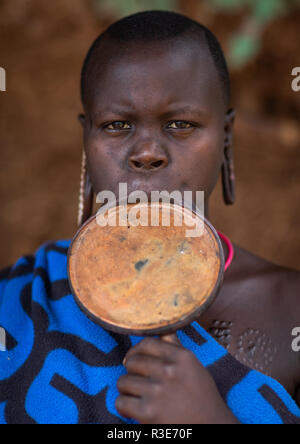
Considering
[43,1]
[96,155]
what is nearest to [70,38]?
[43,1]

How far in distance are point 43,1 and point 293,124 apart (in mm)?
2295

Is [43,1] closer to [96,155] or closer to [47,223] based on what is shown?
[47,223]

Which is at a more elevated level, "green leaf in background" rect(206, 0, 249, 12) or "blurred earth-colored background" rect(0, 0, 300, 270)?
"green leaf in background" rect(206, 0, 249, 12)

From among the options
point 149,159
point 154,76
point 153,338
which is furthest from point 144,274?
point 154,76

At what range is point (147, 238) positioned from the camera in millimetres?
1385

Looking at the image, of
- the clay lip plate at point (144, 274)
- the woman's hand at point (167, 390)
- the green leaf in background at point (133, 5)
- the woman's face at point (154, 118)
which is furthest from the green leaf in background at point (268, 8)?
the woman's hand at point (167, 390)

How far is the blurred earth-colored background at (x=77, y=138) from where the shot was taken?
13.6ft

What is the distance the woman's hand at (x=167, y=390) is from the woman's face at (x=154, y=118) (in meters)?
0.54

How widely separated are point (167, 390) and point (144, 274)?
0.30 m

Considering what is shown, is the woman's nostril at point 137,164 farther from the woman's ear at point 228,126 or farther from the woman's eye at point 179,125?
the woman's ear at point 228,126

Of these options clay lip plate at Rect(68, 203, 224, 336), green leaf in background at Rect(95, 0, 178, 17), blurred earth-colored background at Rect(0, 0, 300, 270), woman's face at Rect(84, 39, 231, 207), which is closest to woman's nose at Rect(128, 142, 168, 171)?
woman's face at Rect(84, 39, 231, 207)

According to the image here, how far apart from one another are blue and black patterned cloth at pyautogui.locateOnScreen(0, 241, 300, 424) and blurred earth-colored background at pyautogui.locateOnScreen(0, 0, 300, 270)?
2.76 m

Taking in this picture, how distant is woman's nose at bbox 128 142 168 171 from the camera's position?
5.19 ft

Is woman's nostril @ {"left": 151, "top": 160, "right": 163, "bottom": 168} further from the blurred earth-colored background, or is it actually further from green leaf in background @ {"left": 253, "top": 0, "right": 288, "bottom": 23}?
the blurred earth-colored background
